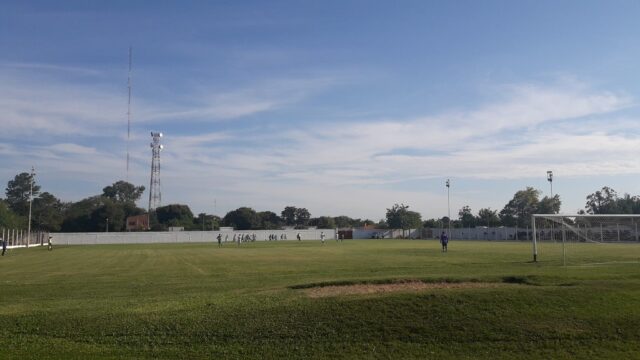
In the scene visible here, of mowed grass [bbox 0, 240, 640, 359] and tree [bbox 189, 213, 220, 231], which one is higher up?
tree [bbox 189, 213, 220, 231]

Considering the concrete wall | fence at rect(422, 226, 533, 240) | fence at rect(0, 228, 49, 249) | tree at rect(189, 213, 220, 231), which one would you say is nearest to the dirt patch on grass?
fence at rect(0, 228, 49, 249)

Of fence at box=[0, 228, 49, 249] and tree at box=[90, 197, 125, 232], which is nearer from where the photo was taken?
fence at box=[0, 228, 49, 249]

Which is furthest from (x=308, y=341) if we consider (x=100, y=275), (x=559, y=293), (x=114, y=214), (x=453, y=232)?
(x=114, y=214)

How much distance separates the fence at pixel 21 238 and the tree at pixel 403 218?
301ft

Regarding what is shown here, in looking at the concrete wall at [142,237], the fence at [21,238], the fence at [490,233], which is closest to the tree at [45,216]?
the concrete wall at [142,237]

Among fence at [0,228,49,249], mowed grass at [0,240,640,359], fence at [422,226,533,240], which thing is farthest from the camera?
fence at [422,226,533,240]

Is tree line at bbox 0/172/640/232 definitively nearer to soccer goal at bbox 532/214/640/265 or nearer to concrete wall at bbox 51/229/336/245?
concrete wall at bbox 51/229/336/245

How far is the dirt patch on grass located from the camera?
57.7 feet

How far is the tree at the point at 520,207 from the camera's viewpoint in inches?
5915

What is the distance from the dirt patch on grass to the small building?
140090mm

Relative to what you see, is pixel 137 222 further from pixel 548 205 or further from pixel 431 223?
pixel 548 205

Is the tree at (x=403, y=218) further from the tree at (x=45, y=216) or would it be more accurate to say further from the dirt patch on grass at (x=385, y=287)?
the dirt patch on grass at (x=385, y=287)

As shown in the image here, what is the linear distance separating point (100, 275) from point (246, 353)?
752 inches

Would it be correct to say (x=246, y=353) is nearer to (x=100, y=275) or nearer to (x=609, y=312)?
(x=609, y=312)
